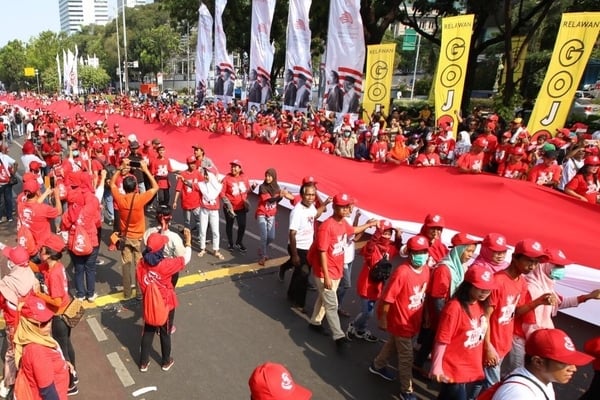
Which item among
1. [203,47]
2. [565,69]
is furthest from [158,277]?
[203,47]

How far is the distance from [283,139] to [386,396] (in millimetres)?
10203

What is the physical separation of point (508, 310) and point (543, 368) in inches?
50.4

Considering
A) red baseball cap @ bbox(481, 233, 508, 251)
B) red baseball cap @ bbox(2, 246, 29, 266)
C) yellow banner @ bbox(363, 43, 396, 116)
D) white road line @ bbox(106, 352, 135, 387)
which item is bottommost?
white road line @ bbox(106, 352, 135, 387)

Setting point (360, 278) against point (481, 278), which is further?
point (360, 278)

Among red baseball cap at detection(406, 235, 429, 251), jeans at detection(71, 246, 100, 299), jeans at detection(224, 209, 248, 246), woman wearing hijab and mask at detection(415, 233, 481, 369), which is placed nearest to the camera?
red baseball cap at detection(406, 235, 429, 251)

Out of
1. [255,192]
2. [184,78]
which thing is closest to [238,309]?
[255,192]

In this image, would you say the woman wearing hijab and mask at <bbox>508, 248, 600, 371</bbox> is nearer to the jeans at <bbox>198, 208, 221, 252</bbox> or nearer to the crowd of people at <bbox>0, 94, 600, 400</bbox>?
the crowd of people at <bbox>0, 94, 600, 400</bbox>

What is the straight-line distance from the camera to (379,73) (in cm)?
1293

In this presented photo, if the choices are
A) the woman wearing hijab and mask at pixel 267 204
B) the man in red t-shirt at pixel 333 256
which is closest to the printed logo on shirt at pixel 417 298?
the man in red t-shirt at pixel 333 256

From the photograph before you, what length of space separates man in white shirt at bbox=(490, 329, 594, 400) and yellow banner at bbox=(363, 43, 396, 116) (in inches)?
433

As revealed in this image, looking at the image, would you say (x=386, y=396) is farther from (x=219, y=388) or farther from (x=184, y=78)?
(x=184, y=78)

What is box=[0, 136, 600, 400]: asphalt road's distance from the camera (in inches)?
182

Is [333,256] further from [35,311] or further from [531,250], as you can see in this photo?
[35,311]

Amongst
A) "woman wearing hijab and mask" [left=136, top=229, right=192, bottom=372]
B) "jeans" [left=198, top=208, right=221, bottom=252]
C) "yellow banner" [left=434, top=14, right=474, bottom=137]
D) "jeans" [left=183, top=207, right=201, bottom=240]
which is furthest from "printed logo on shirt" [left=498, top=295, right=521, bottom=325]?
"yellow banner" [left=434, top=14, right=474, bottom=137]
